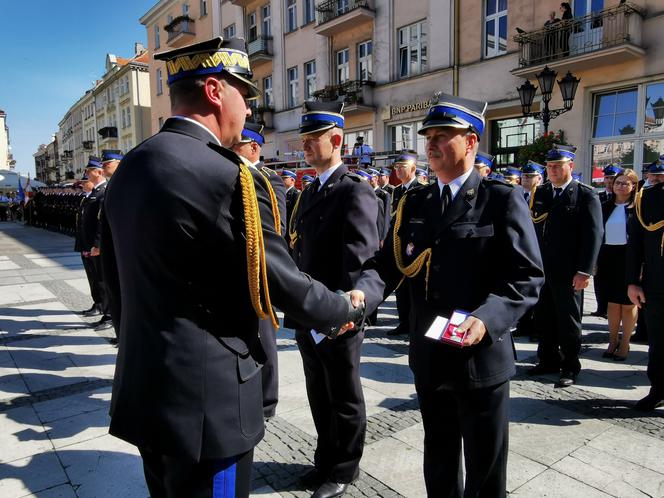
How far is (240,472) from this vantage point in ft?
5.52

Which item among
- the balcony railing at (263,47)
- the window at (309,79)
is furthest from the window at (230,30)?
the window at (309,79)

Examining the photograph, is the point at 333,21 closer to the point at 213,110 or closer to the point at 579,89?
the point at 579,89

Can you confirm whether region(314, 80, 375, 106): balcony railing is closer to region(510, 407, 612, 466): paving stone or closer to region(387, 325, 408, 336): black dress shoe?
region(387, 325, 408, 336): black dress shoe

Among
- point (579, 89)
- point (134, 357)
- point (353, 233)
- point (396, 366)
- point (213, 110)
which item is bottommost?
point (396, 366)

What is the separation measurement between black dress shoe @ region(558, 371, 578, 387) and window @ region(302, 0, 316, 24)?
2215 centimetres

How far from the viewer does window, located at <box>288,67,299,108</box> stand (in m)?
24.6

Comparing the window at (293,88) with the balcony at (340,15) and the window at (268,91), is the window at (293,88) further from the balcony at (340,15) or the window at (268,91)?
the balcony at (340,15)

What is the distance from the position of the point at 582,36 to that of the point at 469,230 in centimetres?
1369

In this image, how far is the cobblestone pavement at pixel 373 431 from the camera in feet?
9.75

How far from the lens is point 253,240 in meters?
1.52

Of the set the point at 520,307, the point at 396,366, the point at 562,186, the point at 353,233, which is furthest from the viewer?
the point at 396,366

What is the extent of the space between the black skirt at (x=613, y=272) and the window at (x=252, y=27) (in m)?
24.8

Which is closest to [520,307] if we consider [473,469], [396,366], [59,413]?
[473,469]

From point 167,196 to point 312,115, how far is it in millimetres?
1777
